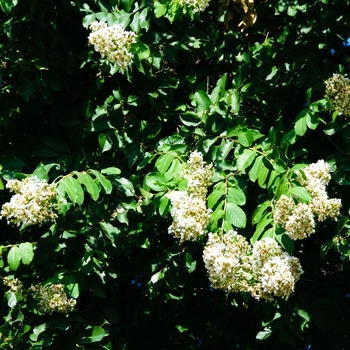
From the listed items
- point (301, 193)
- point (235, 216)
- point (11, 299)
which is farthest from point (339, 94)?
point (11, 299)

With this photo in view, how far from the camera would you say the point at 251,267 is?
3049 mm

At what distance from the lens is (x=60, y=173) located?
13.2 feet

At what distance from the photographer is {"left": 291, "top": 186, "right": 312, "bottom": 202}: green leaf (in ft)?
10.0

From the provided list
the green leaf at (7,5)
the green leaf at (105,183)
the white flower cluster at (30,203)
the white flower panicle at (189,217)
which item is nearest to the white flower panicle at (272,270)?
the white flower panicle at (189,217)

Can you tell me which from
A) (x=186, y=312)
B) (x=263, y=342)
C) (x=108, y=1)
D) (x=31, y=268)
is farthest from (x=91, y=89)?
(x=263, y=342)

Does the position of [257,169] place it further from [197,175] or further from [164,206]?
[164,206]

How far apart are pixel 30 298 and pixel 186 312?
3.18 feet

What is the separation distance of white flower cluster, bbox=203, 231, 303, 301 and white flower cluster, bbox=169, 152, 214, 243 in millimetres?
80

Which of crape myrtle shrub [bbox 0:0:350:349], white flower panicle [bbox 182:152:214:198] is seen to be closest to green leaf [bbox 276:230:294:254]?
crape myrtle shrub [bbox 0:0:350:349]

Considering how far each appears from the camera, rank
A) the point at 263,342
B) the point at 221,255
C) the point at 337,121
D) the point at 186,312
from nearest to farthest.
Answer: the point at 221,255 → the point at 337,121 → the point at 263,342 → the point at 186,312

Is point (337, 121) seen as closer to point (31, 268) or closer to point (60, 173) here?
point (60, 173)

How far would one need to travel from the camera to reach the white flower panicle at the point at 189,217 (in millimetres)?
3072

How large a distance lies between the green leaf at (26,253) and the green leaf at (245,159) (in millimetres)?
Result: 1059

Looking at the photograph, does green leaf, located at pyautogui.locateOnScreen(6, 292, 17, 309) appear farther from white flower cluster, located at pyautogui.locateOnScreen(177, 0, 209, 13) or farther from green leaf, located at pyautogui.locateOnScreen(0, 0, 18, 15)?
white flower cluster, located at pyautogui.locateOnScreen(177, 0, 209, 13)
